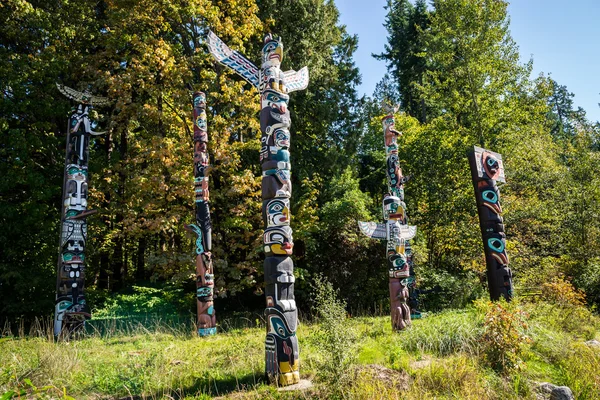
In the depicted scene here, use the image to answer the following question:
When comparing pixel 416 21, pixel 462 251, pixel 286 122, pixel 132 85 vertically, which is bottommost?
pixel 462 251

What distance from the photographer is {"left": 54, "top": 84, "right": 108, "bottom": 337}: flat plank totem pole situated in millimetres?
8680

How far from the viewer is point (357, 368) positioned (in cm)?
480

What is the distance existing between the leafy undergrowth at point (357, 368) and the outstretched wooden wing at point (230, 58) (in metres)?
3.96

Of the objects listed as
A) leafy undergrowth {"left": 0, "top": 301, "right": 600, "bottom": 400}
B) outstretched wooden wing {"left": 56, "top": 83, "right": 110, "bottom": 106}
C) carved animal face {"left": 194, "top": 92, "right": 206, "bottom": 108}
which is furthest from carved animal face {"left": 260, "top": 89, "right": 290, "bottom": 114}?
outstretched wooden wing {"left": 56, "top": 83, "right": 110, "bottom": 106}

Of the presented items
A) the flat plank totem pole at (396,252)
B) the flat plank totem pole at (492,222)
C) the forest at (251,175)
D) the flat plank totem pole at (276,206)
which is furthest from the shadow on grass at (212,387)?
the flat plank totem pole at (492,222)

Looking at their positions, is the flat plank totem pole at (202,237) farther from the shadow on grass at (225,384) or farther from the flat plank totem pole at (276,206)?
the flat plank totem pole at (276,206)

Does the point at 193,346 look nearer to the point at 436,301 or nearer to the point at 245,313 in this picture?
the point at 245,313

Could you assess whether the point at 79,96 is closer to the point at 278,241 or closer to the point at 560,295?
the point at 278,241

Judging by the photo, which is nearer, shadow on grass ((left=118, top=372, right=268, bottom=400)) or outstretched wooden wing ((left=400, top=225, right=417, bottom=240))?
shadow on grass ((left=118, top=372, right=268, bottom=400))

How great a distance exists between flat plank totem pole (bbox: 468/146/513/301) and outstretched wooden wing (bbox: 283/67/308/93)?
4229 mm

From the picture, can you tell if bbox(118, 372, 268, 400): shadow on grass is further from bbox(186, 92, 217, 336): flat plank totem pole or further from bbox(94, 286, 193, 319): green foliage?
bbox(94, 286, 193, 319): green foliage

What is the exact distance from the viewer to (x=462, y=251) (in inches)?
568

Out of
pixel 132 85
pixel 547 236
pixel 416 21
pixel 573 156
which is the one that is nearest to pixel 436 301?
pixel 547 236

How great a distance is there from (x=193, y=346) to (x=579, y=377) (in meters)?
5.95
